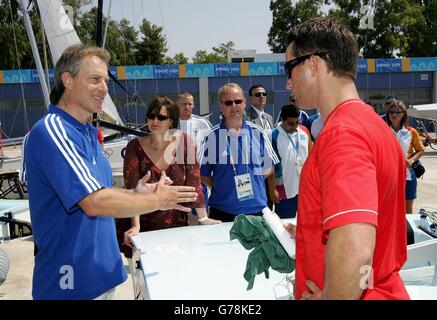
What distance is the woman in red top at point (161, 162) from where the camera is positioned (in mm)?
3250

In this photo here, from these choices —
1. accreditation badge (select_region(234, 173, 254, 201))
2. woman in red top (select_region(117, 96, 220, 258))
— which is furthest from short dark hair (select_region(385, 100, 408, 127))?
woman in red top (select_region(117, 96, 220, 258))

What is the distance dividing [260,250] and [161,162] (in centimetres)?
163

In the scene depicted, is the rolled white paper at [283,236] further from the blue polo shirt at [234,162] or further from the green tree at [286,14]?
the green tree at [286,14]

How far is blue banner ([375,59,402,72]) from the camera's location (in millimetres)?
30906

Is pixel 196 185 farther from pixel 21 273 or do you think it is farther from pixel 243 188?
pixel 21 273

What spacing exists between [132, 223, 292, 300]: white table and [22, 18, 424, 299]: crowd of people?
21 cm

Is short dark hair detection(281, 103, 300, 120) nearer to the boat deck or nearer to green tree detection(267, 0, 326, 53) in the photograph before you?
the boat deck

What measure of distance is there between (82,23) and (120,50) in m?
5.60

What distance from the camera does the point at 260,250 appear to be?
182cm

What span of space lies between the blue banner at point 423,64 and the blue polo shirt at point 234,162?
1186 inches

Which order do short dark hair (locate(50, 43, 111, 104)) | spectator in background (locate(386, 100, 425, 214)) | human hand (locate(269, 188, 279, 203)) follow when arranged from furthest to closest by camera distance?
spectator in background (locate(386, 100, 425, 214))
human hand (locate(269, 188, 279, 203))
short dark hair (locate(50, 43, 111, 104))

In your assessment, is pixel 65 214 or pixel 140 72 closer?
pixel 65 214

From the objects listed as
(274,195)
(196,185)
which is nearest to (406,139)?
(274,195)

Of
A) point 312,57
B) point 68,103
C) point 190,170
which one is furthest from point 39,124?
point 190,170
